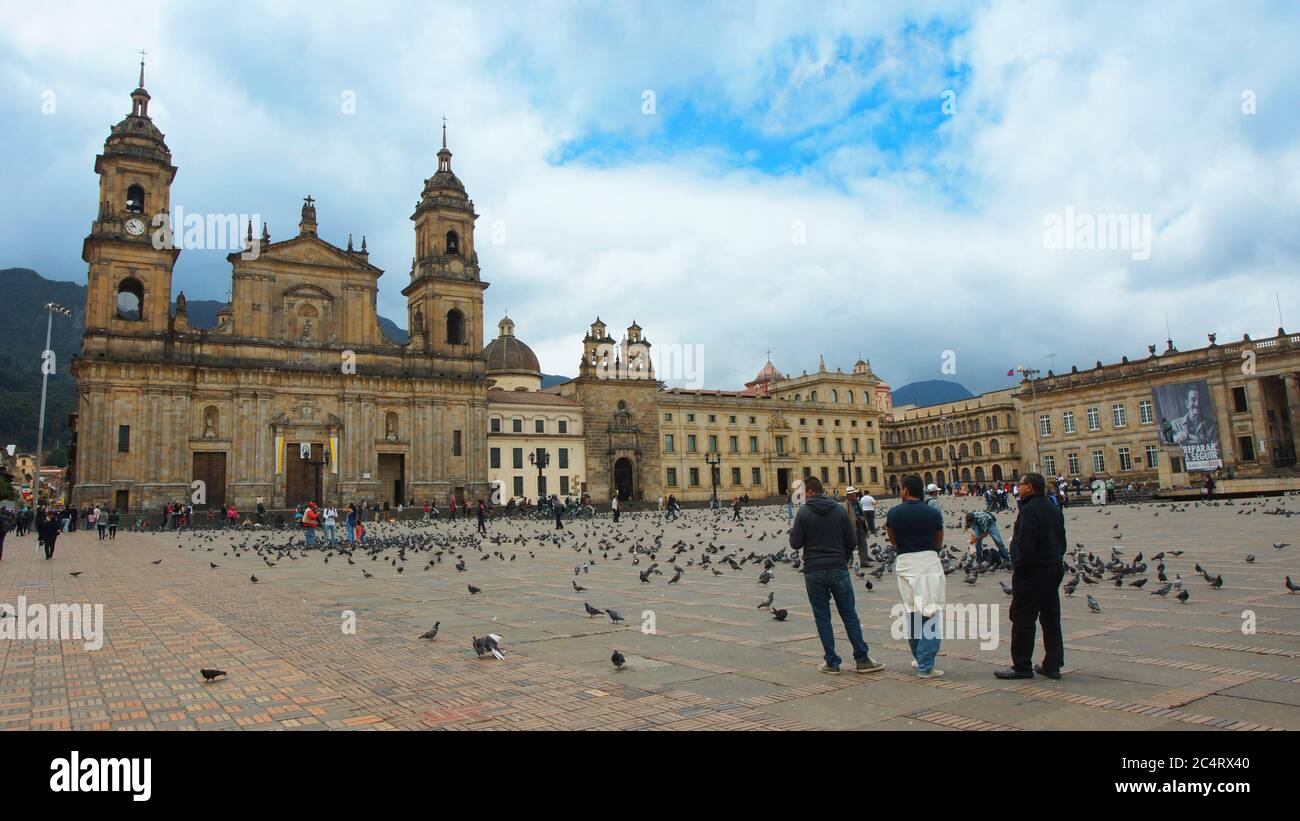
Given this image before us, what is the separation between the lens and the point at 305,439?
49.7m

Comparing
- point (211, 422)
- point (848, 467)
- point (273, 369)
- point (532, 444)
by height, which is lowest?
point (848, 467)

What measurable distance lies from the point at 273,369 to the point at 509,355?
1054 inches

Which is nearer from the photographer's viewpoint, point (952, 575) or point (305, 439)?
point (952, 575)

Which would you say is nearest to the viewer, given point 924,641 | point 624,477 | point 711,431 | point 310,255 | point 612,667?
point 924,641

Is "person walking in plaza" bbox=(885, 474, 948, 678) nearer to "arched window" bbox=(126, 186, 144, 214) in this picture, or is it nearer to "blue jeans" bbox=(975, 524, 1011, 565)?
"blue jeans" bbox=(975, 524, 1011, 565)

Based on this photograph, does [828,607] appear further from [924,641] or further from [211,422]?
[211,422]

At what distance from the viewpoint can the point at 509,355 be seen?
73.7 metres

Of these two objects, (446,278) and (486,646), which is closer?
(486,646)

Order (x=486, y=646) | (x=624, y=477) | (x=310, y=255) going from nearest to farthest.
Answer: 1. (x=486, y=646)
2. (x=310, y=255)
3. (x=624, y=477)

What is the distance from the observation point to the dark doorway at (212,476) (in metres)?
46.6

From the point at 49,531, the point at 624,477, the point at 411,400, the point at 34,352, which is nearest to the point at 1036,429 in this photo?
the point at 624,477

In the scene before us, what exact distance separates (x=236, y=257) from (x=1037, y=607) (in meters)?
53.2
